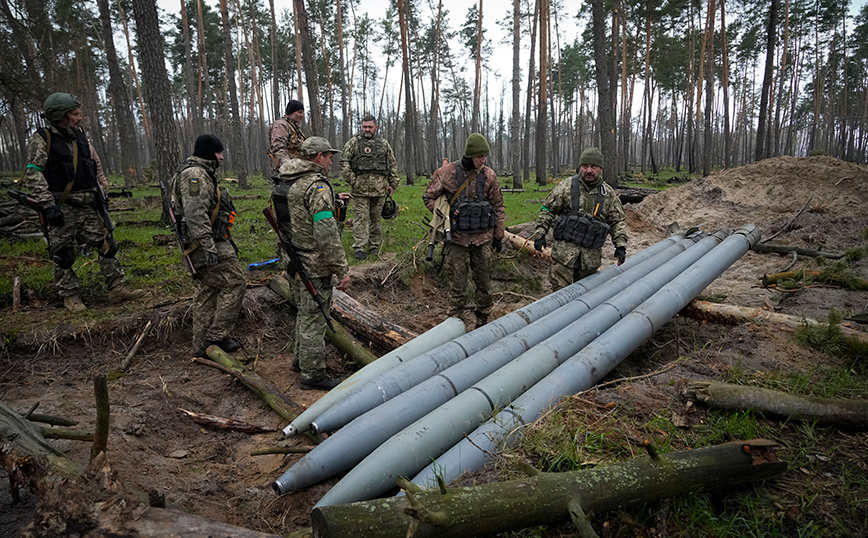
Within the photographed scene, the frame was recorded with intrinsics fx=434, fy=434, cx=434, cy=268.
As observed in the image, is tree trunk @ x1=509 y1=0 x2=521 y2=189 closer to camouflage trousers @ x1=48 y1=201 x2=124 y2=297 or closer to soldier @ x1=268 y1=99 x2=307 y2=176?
soldier @ x1=268 y1=99 x2=307 y2=176

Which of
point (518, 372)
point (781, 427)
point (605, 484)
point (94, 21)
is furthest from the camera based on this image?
point (94, 21)

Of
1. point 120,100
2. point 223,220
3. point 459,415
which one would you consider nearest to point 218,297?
point 223,220

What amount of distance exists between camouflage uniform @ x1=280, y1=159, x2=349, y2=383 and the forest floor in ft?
1.67

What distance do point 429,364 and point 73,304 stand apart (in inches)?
182

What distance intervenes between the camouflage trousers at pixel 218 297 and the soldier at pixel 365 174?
280cm

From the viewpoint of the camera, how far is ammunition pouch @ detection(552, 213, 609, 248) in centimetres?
527

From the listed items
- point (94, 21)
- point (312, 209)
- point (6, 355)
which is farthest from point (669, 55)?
point (94, 21)

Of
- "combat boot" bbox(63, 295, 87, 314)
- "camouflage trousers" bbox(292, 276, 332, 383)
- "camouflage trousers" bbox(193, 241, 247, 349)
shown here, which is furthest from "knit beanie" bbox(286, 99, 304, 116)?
"combat boot" bbox(63, 295, 87, 314)

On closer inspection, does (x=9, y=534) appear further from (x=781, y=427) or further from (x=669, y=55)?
(x=669, y=55)

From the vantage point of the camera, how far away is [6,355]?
14.4 feet

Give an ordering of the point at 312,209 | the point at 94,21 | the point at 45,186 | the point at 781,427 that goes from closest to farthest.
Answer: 1. the point at 781,427
2. the point at 312,209
3. the point at 45,186
4. the point at 94,21

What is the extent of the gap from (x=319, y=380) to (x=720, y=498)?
357 centimetres

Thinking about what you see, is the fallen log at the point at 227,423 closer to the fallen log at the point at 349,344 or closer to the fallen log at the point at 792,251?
the fallen log at the point at 349,344

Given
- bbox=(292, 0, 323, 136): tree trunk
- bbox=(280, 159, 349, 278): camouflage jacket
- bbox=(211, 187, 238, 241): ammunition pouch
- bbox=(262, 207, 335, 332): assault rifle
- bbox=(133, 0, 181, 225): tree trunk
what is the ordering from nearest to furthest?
bbox=(280, 159, 349, 278): camouflage jacket
bbox=(262, 207, 335, 332): assault rifle
bbox=(211, 187, 238, 241): ammunition pouch
bbox=(133, 0, 181, 225): tree trunk
bbox=(292, 0, 323, 136): tree trunk
